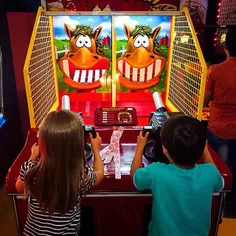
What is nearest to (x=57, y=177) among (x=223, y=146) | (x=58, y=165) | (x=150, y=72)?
(x=58, y=165)

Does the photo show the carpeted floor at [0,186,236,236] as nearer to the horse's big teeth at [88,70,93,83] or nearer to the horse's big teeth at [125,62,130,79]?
the horse's big teeth at [88,70,93,83]

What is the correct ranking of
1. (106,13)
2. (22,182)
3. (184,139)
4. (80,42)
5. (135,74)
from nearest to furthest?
(184,139)
(22,182)
(106,13)
(80,42)
(135,74)

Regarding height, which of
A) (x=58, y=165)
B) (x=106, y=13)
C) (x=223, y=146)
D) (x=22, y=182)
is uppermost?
(x=106, y=13)

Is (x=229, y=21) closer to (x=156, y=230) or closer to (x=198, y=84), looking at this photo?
(x=198, y=84)

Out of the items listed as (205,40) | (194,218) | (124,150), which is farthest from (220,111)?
(205,40)

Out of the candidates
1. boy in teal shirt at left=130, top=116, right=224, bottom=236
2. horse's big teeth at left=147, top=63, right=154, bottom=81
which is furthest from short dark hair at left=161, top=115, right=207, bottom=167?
horse's big teeth at left=147, top=63, right=154, bottom=81

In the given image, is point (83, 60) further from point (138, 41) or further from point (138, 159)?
point (138, 159)

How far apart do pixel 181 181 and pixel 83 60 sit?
119 centimetres

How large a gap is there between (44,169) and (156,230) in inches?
20.7

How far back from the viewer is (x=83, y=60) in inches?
80.4

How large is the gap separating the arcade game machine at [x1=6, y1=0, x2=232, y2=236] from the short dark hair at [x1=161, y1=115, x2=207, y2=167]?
28 centimetres

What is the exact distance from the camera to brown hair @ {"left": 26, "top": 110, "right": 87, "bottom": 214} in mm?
1102

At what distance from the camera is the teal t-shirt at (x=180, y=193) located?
1147 millimetres

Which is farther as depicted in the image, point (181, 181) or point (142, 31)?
point (142, 31)
